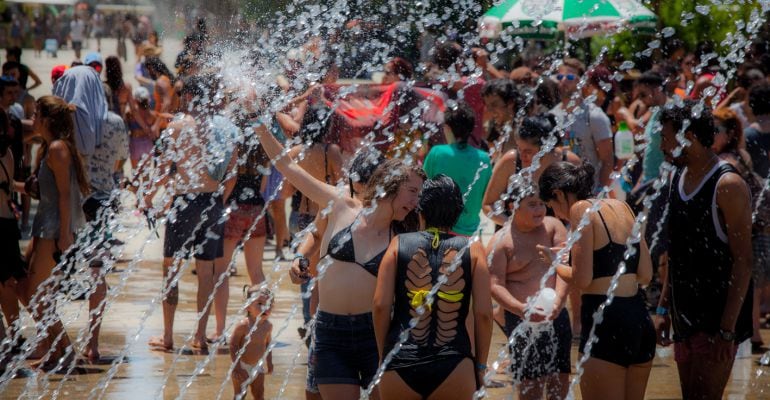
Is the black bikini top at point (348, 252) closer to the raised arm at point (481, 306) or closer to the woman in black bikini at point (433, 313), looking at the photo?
the woman in black bikini at point (433, 313)

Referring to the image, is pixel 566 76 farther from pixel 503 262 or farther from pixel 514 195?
pixel 503 262

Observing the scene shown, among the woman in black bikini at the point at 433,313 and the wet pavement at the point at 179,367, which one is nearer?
the woman in black bikini at the point at 433,313

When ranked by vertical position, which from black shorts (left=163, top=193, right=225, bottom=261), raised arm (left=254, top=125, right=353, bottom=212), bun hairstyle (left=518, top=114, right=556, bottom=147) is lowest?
black shorts (left=163, top=193, right=225, bottom=261)

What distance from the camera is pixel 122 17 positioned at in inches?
1529

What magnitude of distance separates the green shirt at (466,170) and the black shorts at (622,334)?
98.2 inches

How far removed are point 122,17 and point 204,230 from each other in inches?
1280

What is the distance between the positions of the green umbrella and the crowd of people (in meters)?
0.79

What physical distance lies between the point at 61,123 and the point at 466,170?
8.96ft

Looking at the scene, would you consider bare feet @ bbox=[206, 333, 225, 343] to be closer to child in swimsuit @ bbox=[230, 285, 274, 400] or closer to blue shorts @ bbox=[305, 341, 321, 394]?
child in swimsuit @ bbox=[230, 285, 274, 400]

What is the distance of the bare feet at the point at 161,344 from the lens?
313 inches

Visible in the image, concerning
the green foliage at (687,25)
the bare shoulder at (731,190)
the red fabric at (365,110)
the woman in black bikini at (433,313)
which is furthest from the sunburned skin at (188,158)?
the green foliage at (687,25)

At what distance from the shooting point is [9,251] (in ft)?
24.7

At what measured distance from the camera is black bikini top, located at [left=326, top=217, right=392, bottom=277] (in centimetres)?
500

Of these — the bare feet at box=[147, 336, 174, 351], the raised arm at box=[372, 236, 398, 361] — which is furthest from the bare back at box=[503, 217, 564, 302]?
the bare feet at box=[147, 336, 174, 351]
